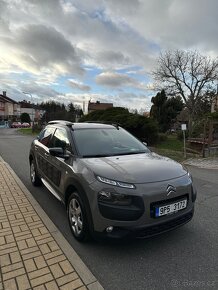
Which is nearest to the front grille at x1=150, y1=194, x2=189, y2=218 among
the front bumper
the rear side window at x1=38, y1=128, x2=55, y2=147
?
the front bumper

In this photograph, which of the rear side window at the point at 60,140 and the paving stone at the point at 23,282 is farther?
the rear side window at the point at 60,140

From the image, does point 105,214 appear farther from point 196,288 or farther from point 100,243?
point 196,288

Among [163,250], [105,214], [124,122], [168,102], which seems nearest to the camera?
[105,214]

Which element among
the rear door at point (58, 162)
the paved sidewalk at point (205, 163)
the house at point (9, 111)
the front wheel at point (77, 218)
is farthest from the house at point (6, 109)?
the front wheel at point (77, 218)

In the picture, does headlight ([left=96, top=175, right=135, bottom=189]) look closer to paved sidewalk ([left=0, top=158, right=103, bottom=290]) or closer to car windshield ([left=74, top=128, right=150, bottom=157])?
car windshield ([left=74, top=128, right=150, bottom=157])

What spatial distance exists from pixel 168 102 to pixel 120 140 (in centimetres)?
3175

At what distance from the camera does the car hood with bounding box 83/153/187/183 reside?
3.22 m

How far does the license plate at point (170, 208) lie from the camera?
3139 mm

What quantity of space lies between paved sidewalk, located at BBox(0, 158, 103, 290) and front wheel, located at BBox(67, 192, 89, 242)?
204mm

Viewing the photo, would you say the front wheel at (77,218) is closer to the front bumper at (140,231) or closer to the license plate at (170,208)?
the front bumper at (140,231)

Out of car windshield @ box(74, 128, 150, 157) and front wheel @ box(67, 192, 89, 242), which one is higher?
car windshield @ box(74, 128, 150, 157)

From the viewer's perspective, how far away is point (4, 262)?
9.87 feet

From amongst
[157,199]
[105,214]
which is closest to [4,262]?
Answer: [105,214]

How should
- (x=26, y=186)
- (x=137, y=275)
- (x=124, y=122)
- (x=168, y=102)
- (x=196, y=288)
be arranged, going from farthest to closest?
(x=168, y=102)
(x=124, y=122)
(x=26, y=186)
(x=137, y=275)
(x=196, y=288)
